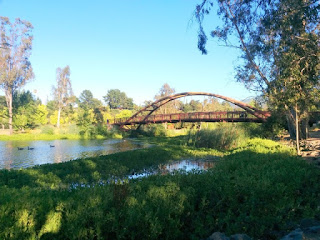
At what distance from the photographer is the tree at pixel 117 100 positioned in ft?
351

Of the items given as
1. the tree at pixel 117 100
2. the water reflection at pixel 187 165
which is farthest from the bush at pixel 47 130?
the tree at pixel 117 100

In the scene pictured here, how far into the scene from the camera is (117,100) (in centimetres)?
11031

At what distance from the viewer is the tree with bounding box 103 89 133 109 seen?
107 meters

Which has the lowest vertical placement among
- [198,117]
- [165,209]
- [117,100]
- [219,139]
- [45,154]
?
[45,154]

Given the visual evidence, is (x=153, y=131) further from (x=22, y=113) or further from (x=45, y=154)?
(x=22, y=113)

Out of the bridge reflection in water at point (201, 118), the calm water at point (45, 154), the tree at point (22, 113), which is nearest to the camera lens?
the calm water at point (45, 154)

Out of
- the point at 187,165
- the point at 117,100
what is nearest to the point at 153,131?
the point at 187,165

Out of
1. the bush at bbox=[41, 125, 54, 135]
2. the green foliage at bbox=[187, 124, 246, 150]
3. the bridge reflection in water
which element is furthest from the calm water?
the bush at bbox=[41, 125, 54, 135]

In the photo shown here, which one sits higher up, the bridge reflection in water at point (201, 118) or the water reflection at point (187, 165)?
the bridge reflection in water at point (201, 118)

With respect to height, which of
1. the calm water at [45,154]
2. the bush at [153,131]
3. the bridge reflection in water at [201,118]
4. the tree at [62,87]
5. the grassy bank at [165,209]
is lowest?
the calm water at [45,154]

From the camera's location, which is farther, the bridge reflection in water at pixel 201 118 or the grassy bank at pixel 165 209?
the bridge reflection in water at pixel 201 118

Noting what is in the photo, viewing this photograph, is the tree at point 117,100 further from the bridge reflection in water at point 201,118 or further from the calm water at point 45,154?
the calm water at point 45,154

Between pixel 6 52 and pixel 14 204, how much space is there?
42.9m

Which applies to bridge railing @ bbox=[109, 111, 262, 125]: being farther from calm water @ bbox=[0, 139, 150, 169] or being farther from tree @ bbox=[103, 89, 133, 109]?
tree @ bbox=[103, 89, 133, 109]
